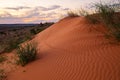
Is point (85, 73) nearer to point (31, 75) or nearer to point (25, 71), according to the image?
point (31, 75)

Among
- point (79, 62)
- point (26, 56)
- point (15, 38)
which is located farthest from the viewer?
point (15, 38)

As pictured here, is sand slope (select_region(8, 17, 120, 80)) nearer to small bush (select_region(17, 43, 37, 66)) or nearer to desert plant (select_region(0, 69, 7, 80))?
desert plant (select_region(0, 69, 7, 80))

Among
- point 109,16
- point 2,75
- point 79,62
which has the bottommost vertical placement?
point 2,75

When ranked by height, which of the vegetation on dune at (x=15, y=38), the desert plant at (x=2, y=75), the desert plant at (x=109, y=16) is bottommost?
the vegetation on dune at (x=15, y=38)

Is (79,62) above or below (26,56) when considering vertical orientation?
above

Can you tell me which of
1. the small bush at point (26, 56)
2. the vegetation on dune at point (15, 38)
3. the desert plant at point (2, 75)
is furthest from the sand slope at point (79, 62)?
the vegetation on dune at point (15, 38)

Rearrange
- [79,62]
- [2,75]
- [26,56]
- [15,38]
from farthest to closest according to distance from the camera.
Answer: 1. [15,38]
2. [26,56]
3. [2,75]
4. [79,62]

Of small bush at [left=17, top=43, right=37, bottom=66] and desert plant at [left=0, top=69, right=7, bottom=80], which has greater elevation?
small bush at [left=17, top=43, right=37, bottom=66]

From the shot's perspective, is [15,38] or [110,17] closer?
[110,17]

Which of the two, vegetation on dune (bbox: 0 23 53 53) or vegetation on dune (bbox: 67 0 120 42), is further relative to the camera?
vegetation on dune (bbox: 0 23 53 53)

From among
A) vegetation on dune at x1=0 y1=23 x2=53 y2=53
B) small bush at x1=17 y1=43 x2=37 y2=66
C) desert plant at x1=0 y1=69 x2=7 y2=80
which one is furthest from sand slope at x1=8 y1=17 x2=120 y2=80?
vegetation on dune at x1=0 y1=23 x2=53 y2=53

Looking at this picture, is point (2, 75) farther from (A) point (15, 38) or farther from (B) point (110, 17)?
(A) point (15, 38)

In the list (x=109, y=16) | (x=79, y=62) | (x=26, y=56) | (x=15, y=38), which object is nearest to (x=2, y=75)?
(x=26, y=56)

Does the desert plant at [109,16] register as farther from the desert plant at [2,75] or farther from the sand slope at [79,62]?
the desert plant at [2,75]
